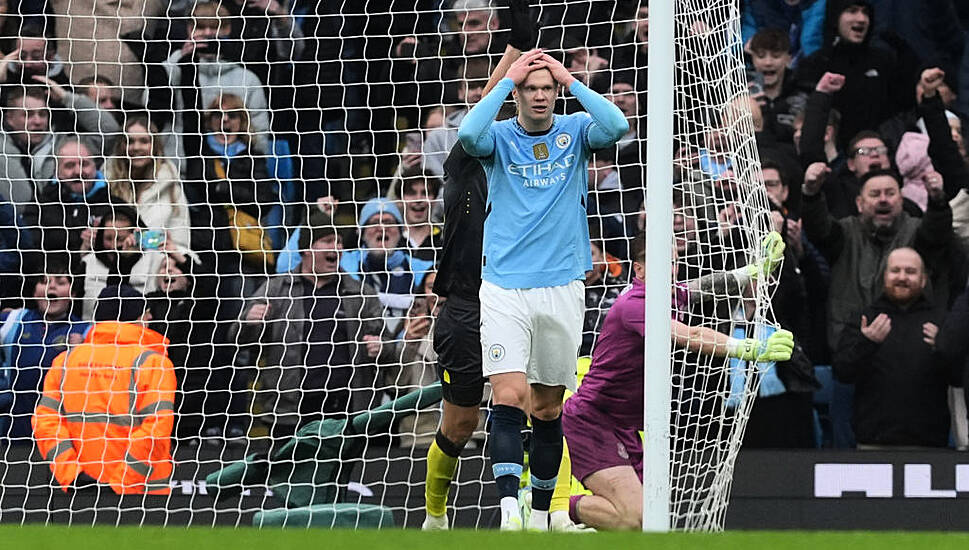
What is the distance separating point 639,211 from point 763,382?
1180mm

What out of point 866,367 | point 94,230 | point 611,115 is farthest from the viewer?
point 94,230

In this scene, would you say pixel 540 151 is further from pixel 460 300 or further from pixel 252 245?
pixel 252 245

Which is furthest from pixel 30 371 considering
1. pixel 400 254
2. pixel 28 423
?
pixel 400 254

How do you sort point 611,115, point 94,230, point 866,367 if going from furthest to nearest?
1. point 94,230
2. point 866,367
3. point 611,115

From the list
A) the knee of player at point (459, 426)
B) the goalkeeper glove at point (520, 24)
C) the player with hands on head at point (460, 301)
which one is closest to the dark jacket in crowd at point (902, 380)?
the player with hands on head at point (460, 301)

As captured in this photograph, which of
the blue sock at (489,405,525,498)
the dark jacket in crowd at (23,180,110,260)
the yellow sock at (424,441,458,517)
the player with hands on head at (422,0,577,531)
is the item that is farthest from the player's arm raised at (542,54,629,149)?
the dark jacket in crowd at (23,180,110,260)

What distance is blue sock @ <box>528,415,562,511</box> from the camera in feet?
19.7

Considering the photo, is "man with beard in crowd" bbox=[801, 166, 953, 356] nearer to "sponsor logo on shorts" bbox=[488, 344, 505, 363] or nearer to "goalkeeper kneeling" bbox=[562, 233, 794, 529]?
"goalkeeper kneeling" bbox=[562, 233, 794, 529]

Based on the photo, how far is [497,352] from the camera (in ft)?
19.3

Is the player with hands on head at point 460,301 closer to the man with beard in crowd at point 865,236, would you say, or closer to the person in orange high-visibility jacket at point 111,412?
the person in orange high-visibility jacket at point 111,412

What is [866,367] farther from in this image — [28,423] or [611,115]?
[28,423]

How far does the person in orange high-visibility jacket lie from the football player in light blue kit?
8.53 feet

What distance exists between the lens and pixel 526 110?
6020 millimetres

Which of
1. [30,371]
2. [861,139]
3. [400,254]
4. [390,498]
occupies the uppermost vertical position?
[861,139]
